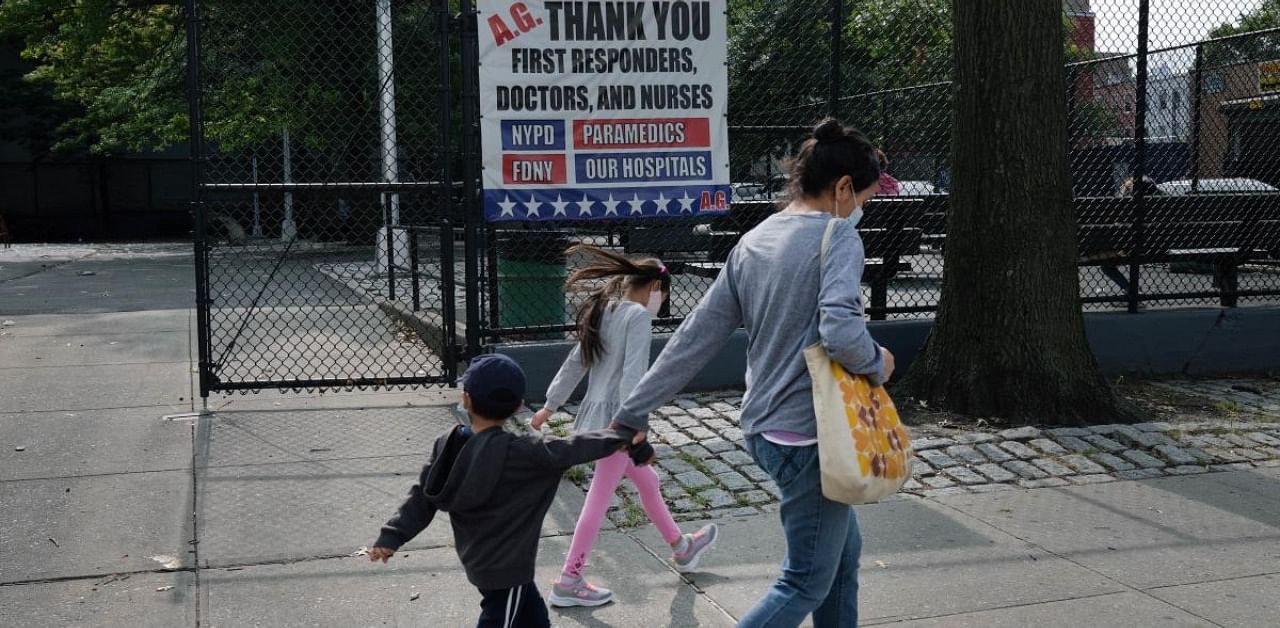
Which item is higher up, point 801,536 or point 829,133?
point 829,133

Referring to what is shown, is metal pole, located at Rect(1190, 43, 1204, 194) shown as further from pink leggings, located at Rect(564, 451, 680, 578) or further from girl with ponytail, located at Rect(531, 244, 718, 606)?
pink leggings, located at Rect(564, 451, 680, 578)

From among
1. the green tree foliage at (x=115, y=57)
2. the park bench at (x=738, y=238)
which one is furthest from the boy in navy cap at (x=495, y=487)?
the green tree foliage at (x=115, y=57)

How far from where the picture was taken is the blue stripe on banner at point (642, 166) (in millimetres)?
7555

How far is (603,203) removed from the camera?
24.9 feet

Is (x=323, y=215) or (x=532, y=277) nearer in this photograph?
(x=532, y=277)

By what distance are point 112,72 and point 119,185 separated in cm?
1068

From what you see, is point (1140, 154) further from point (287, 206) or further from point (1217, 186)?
point (287, 206)

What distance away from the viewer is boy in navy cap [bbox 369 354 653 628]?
3217mm

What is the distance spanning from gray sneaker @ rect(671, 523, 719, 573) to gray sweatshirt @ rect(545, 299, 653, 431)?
24.4 inches

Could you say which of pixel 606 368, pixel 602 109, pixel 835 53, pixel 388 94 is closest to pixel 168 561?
pixel 606 368

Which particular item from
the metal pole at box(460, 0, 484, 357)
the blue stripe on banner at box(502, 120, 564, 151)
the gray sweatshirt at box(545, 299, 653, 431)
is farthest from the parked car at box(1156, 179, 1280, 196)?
the gray sweatshirt at box(545, 299, 653, 431)

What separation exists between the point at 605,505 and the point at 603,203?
3.37 m

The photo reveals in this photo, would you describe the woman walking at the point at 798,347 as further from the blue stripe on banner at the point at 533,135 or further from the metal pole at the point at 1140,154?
the metal pole at the point at 1140,154

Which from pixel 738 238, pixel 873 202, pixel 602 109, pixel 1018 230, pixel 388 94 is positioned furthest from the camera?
pixel 388 94
